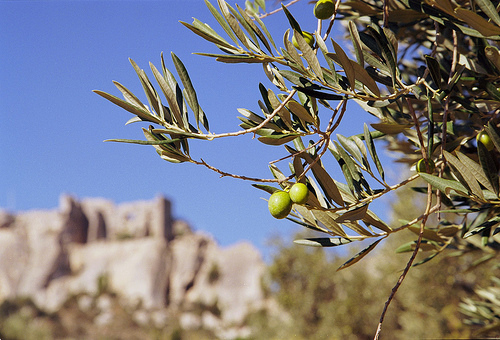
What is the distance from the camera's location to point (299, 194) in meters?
0.87

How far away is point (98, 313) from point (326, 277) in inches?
809

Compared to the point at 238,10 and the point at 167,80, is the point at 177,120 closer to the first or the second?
the point at 167,80

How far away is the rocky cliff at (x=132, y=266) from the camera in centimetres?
3136

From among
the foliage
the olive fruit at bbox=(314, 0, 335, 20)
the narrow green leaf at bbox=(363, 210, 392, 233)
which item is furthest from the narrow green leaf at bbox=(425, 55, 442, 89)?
the narrow green leaf at bbox=(363, 210, 392, 233)

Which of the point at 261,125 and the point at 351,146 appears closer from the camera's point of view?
the point at 261,125

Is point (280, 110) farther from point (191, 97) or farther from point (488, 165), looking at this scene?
point (488, 165)

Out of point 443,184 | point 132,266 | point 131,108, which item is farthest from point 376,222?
point 132,266

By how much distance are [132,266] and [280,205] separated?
3539cm

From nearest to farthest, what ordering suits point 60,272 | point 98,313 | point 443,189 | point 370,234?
point 443,189 → point 370,234 → point 98,313 → point 60,272

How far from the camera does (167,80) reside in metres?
1.00

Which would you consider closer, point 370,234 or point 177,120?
point 177,120

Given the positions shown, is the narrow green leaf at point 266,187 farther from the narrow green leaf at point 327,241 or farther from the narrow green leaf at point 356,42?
the narrow green leaf at point 356,42

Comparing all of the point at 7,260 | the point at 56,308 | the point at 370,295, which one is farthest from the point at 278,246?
the point at 7,260

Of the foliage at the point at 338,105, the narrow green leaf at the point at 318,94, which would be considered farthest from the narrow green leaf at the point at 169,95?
the narrow green leaf at the point at 318,94
